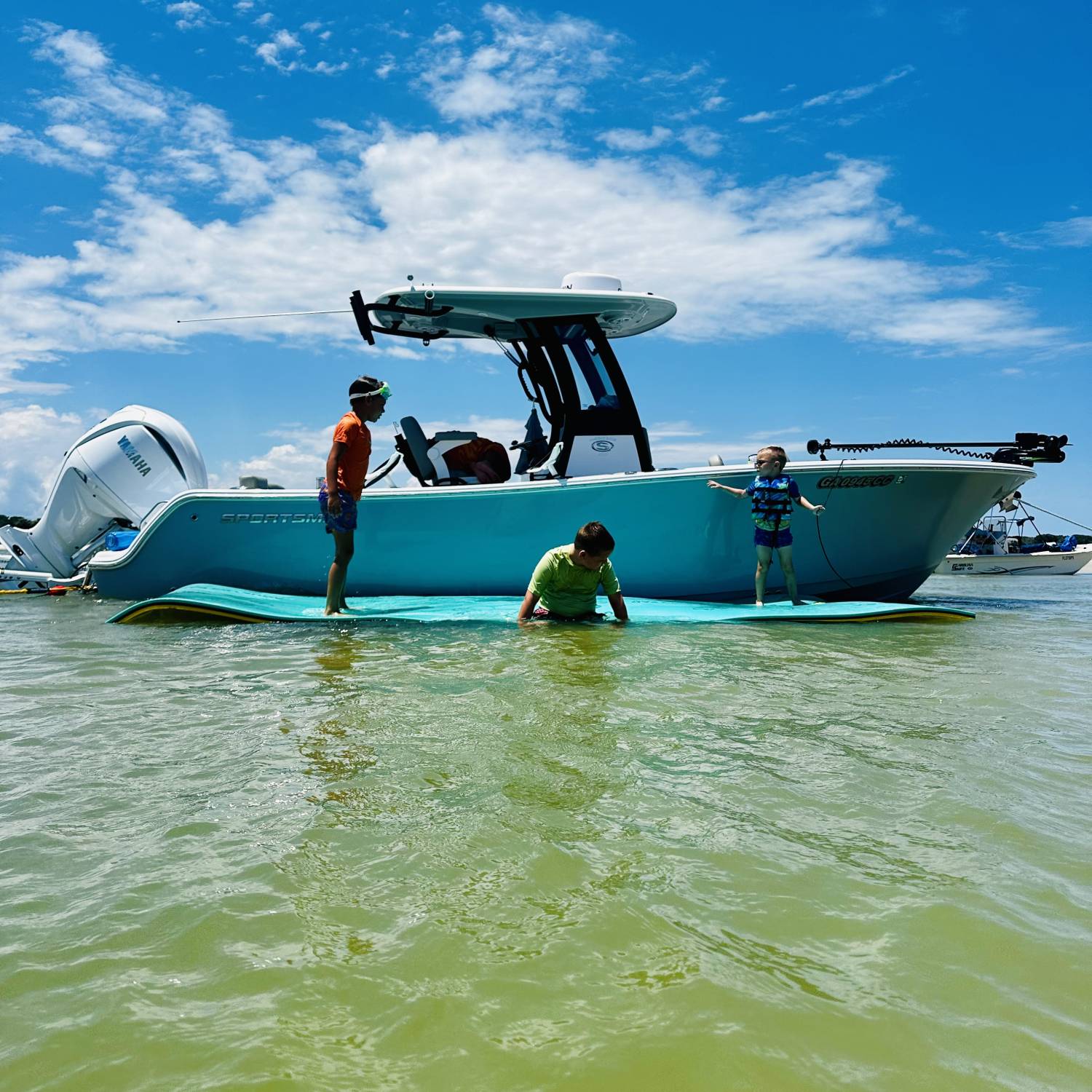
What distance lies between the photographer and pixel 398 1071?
4.39ft

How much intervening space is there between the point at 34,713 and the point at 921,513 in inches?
299

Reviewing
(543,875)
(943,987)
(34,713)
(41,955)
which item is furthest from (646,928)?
(34,713)

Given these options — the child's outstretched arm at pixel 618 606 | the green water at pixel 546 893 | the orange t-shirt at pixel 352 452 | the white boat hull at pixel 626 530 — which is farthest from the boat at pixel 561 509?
the green water at pixel 546 893

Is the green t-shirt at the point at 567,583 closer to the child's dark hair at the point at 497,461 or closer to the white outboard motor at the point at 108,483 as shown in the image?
the child's dark hair at the point at 497,461

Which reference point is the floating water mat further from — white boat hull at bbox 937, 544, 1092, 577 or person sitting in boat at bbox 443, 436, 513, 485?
white boat hull at bbox 937, 544, 1092, 577

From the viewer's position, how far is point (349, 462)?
7.47 m

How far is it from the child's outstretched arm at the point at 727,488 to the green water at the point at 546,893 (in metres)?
4.34

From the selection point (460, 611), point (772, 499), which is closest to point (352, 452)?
point (460, 611)

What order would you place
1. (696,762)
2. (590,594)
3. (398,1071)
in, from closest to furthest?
(398,1071), (696,762), (590,594)

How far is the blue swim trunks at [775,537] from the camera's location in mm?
8195

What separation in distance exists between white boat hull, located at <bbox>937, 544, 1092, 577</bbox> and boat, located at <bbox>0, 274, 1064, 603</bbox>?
1849cm

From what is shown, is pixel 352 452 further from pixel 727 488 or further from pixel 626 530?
pixel 727 488

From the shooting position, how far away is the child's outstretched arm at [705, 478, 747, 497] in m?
8.19

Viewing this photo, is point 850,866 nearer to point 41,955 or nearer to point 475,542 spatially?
point 41,955
